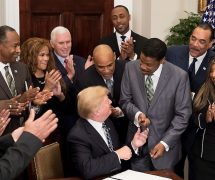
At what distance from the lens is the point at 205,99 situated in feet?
10.6

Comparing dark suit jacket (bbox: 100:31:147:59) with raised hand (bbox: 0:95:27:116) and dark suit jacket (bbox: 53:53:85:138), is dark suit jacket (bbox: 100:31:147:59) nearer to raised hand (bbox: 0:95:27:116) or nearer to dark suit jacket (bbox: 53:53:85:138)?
dark suit jacket (bbox: 53:53:85:138)

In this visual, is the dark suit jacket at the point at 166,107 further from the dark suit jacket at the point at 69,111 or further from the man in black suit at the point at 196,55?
the dark suit jacket at the point at 69,111

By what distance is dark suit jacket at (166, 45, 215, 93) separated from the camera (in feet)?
12.1

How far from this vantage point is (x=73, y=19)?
566cm

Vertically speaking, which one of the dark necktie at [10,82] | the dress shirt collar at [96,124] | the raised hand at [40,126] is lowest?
the dress shirt collar at [96,124]

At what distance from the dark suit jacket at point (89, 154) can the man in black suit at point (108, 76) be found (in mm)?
590

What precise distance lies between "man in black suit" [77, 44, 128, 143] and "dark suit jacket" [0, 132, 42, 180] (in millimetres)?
1467

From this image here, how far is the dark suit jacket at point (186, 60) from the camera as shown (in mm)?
3675

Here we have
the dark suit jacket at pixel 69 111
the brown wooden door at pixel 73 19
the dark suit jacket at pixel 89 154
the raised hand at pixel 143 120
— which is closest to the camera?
the dark suit jacket at pixel 89 154

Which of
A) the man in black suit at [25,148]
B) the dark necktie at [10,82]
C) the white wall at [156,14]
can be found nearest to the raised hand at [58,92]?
the dark necktie at [10,82]

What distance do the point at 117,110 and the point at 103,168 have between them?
734 mm

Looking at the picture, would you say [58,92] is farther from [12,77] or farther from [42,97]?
[12,77]

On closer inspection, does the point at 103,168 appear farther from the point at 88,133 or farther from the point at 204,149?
the point at 204,149

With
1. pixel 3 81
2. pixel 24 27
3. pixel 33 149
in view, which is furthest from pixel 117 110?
pixel 24 27
